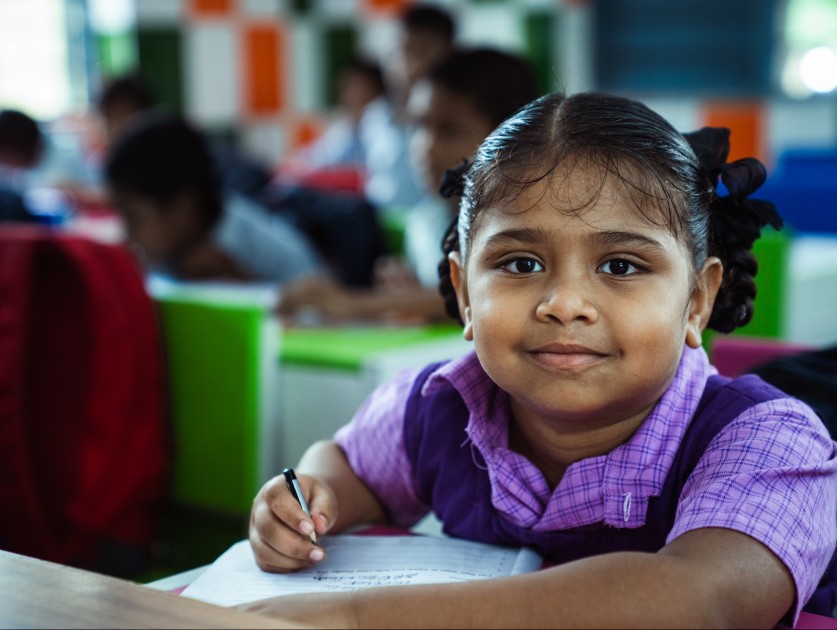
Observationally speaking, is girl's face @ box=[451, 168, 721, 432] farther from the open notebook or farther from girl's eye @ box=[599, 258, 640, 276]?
the open notebook

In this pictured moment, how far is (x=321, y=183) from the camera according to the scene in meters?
3.88

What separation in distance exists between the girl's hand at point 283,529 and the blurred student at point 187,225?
152 centimetres

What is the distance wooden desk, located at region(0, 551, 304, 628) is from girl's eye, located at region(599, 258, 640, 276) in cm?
34

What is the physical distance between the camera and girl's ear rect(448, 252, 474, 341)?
34.2 inches

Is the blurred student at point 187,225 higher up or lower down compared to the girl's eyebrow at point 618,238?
lower down

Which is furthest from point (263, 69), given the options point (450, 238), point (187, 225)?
point (450, 238)

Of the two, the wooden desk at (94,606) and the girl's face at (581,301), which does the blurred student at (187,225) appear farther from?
the wooden desk at (94,606)

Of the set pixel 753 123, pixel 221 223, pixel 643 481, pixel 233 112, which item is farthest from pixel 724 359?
pixel 233 112

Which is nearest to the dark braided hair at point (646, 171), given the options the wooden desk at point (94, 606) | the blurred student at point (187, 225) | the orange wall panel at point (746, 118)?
the wooden desk at point (94, 606)

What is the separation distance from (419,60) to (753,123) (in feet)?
5.41

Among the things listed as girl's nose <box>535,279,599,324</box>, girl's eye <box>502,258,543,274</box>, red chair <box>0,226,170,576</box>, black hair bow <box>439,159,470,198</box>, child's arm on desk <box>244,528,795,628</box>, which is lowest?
red chair <box>0,226,170,576</box>

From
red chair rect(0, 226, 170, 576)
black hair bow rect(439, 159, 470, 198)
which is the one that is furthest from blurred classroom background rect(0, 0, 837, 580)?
black hair bow rect(439, 159, 470, 198)

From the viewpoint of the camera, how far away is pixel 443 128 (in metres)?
2.16

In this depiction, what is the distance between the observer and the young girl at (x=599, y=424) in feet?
2.01
